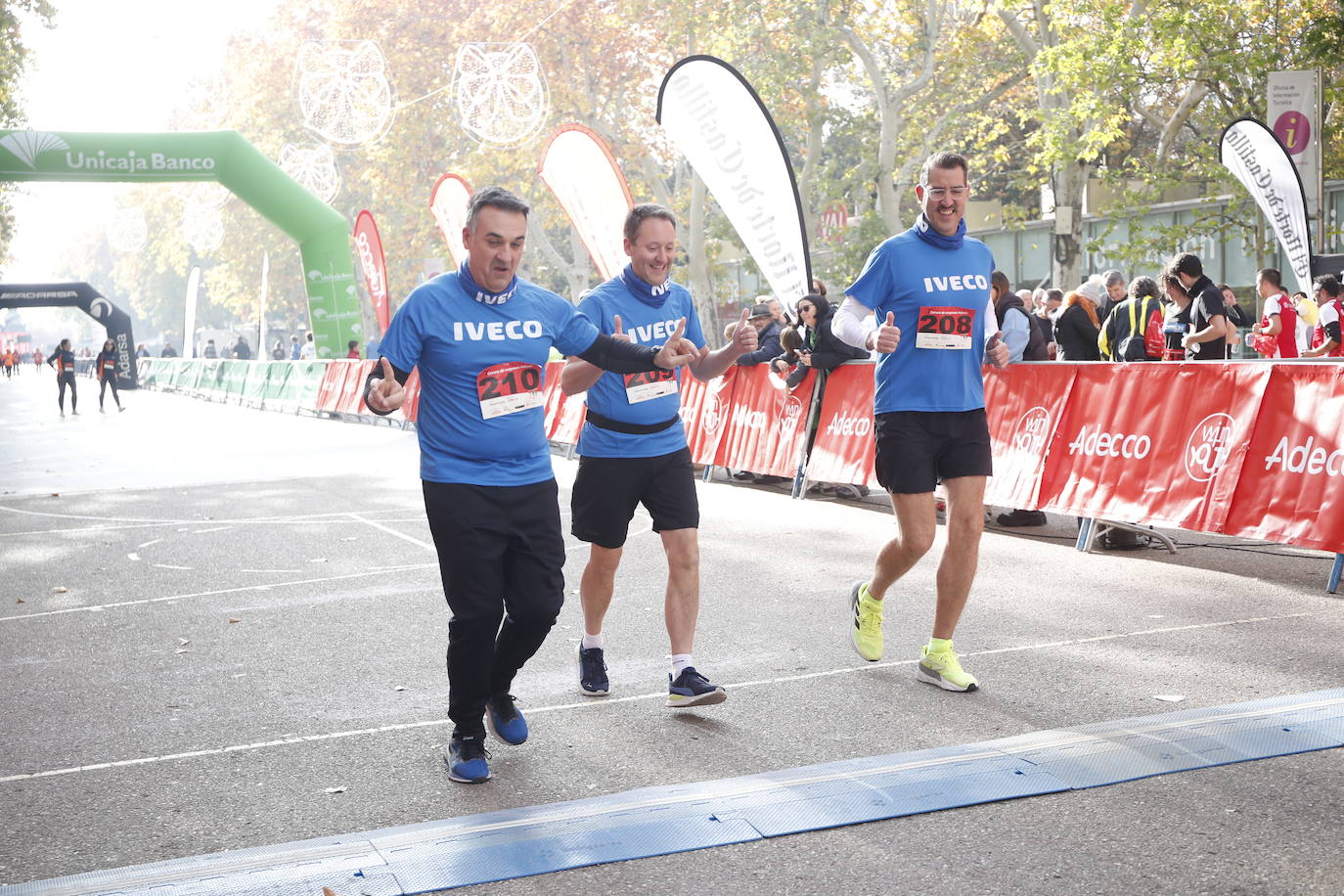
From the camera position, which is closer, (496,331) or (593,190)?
(496,331)

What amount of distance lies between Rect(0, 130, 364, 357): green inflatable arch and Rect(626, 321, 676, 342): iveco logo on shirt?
2432cm

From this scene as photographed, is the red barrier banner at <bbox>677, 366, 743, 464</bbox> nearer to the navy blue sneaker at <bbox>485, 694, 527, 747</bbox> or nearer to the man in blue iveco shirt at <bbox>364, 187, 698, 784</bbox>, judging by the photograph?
the navy blue sneaker at <bbox>485, 694, 527, 747</bbox>

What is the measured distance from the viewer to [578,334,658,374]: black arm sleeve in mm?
5219

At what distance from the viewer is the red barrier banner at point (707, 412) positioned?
48.7ft

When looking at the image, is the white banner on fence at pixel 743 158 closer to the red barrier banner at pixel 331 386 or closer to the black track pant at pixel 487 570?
the black track pant at pixel 487 570

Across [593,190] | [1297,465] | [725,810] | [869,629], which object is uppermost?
[593,190]

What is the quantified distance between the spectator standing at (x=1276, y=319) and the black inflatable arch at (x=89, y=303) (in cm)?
3915

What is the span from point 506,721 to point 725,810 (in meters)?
1.12

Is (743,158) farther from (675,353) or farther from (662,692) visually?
(675,353)

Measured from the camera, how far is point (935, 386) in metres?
5.91

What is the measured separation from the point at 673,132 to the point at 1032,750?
429 inches

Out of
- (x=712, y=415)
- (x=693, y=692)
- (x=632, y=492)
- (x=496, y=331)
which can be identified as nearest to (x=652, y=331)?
(x=632, y=492)

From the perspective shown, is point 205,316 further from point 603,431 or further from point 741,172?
point 603,431

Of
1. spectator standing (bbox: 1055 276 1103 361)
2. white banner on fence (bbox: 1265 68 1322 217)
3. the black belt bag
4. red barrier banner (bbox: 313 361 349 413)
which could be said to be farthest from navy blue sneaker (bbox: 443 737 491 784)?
red barrier banner (bbox: 313 361 349 413)
